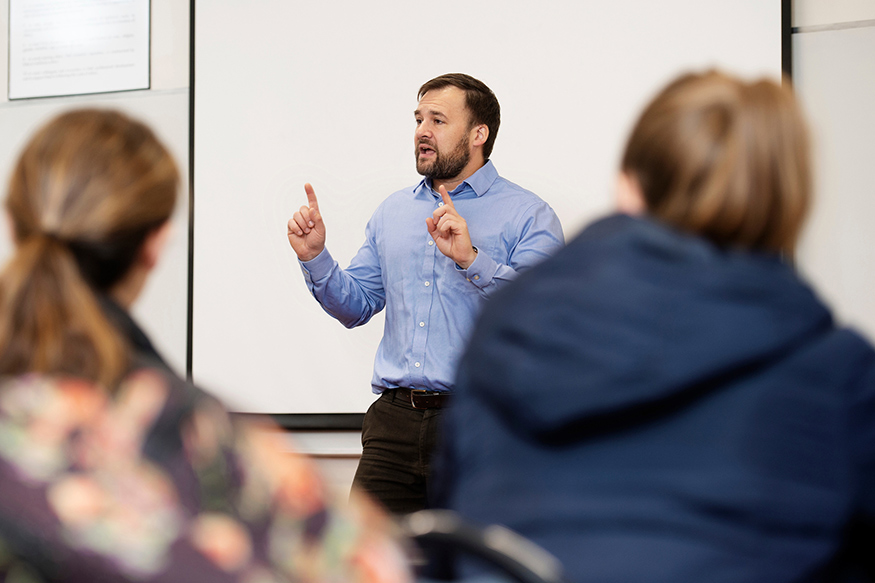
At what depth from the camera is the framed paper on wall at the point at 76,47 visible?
3.30 meters

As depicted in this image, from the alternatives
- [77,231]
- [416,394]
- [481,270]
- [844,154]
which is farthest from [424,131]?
[77,231]

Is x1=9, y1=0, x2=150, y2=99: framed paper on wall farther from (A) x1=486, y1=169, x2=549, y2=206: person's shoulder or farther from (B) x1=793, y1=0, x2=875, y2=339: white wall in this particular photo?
(B) x1=793, y1=0, x2=875, y2=339: white wall

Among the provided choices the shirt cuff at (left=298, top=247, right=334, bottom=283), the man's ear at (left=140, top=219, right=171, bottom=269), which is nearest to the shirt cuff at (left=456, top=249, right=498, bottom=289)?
the shirt cuff at (left=298, top=247, right=334, bottom=283)

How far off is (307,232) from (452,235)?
1.46 ft

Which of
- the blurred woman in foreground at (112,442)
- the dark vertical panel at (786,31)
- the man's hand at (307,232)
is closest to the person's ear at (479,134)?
the man's hand at (307,232)

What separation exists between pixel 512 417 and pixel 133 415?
37 centimetres

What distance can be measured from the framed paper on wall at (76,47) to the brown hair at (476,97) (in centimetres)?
138

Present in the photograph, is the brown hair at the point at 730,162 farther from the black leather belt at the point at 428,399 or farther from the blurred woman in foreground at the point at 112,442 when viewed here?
the black leather belt at the point at 428,399

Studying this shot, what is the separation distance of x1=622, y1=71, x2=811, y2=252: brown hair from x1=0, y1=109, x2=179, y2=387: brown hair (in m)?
0.58

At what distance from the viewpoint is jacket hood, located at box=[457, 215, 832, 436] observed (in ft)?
2.49

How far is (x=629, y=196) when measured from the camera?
0.97 meters

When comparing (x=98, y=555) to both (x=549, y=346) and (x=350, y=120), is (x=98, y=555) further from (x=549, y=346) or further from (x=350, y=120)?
(x=350, y=120)

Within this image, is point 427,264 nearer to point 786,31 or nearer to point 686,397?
point 786,31

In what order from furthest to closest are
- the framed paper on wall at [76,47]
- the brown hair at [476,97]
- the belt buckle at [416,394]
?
the framed paper on wall at [76,47]
the brown hair at [476,97]
the belt buckle at [416,394]
